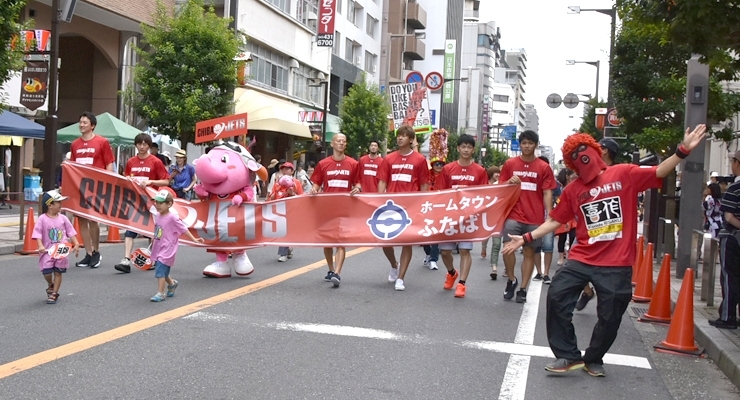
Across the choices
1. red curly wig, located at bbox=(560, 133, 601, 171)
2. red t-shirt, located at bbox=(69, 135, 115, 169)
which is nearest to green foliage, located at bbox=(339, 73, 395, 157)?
red t-shirt, located at bbox=(69, 135, 115, 169)

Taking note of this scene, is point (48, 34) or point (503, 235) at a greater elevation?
point (48, 34)

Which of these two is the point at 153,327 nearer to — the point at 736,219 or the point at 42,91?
the point at 736,219

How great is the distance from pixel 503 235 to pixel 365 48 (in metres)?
49.0

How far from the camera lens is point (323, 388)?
550 cm

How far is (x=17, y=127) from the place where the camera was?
20641 mm

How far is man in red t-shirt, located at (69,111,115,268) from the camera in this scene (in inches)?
448

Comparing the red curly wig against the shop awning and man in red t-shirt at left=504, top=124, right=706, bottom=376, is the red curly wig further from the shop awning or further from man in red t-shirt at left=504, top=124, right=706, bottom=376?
the shop awning

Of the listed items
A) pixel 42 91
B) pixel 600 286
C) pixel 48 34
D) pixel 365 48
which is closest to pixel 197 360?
pixel 600 286

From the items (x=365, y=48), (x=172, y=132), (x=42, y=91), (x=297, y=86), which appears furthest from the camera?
(x=365, y=48)

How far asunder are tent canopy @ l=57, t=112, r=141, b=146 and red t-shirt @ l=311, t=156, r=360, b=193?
13650 millimetres

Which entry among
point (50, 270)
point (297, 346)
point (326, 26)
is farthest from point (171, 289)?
point (326, 26)

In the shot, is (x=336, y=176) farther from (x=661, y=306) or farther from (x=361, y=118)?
(x=361, y=118)

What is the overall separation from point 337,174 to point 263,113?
2469cm

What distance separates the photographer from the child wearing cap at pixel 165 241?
8680 mm
